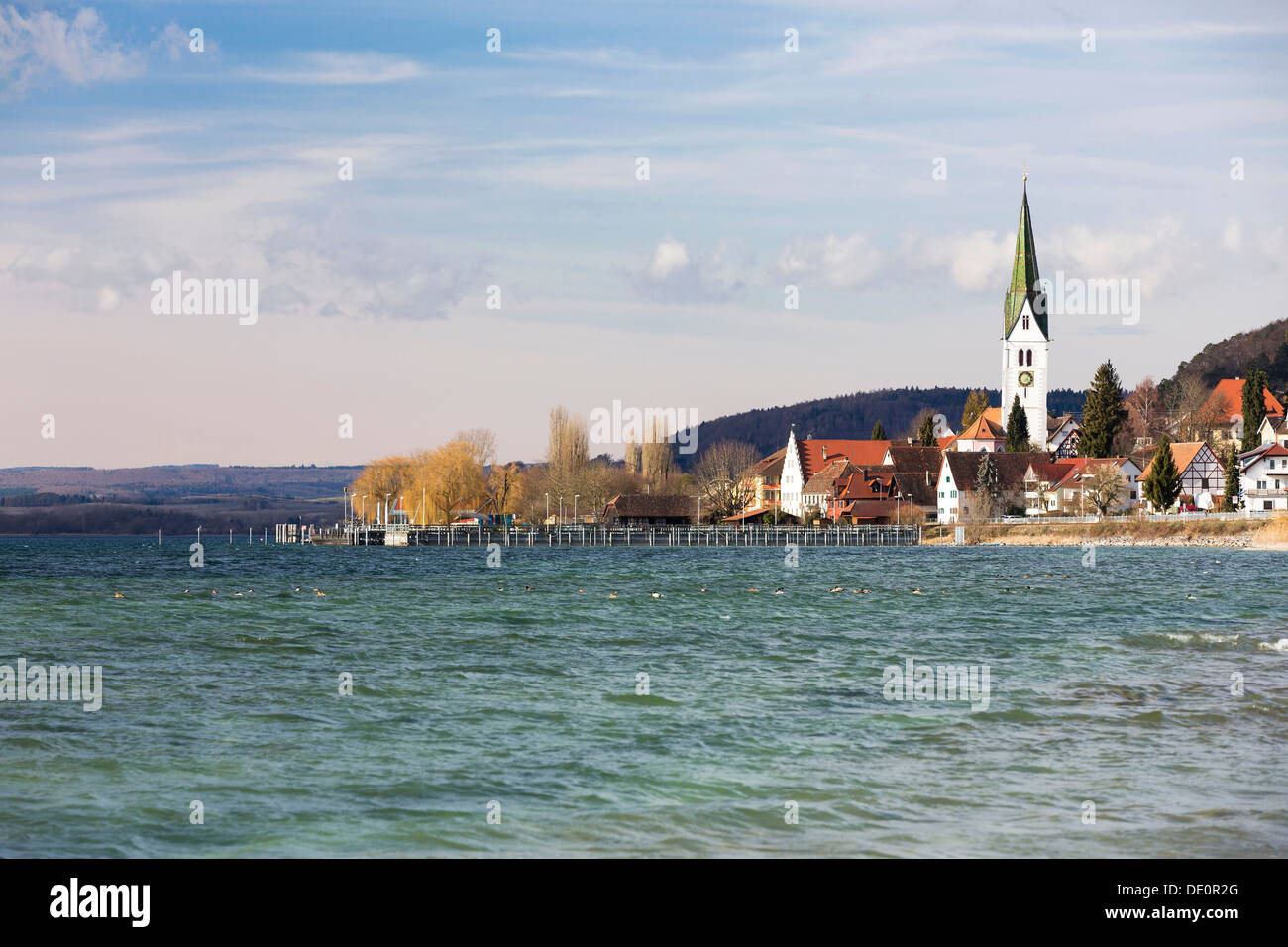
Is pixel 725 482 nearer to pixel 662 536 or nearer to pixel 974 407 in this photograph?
pixel 662 536

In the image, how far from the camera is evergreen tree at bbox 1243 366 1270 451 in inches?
4791

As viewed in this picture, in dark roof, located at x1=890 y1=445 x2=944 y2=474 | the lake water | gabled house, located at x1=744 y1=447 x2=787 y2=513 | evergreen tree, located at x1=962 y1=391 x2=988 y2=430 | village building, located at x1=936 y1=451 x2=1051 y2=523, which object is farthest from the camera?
evergreen tree, located at x1=962 y1=391 x2=988 y2=430

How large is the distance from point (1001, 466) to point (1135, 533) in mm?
27507

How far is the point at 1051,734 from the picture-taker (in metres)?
15.9

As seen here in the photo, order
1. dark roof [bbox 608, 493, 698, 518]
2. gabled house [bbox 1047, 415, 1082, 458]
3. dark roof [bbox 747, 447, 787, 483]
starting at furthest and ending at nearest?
dark roof [bbox 747, 447, 787, 483] < gabled house [bbox 1047, 415, 1082, 458] < dark roof [bbox 608, 493, 698, 518]

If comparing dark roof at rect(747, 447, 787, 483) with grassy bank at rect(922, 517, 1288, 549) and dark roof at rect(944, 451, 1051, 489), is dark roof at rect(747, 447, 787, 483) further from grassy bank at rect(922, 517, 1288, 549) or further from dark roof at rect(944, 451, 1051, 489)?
grassy bank at rect(922, 517, 1288, 549)

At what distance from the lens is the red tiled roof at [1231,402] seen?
13962 cm

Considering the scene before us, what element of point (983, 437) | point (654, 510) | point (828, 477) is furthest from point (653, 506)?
point (983, 437)

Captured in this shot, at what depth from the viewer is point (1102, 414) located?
13000 centimetres

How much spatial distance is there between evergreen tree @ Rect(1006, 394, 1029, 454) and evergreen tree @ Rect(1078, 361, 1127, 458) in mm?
12368

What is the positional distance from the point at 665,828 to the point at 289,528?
606 feet

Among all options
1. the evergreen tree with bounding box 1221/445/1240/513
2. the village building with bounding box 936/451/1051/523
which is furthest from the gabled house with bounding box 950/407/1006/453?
the evergreen tree with bounding box 1221/445/1240/513

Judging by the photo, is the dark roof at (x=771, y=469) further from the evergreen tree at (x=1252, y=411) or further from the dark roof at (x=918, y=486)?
the evergreen tree at (x=1252, y=411)
